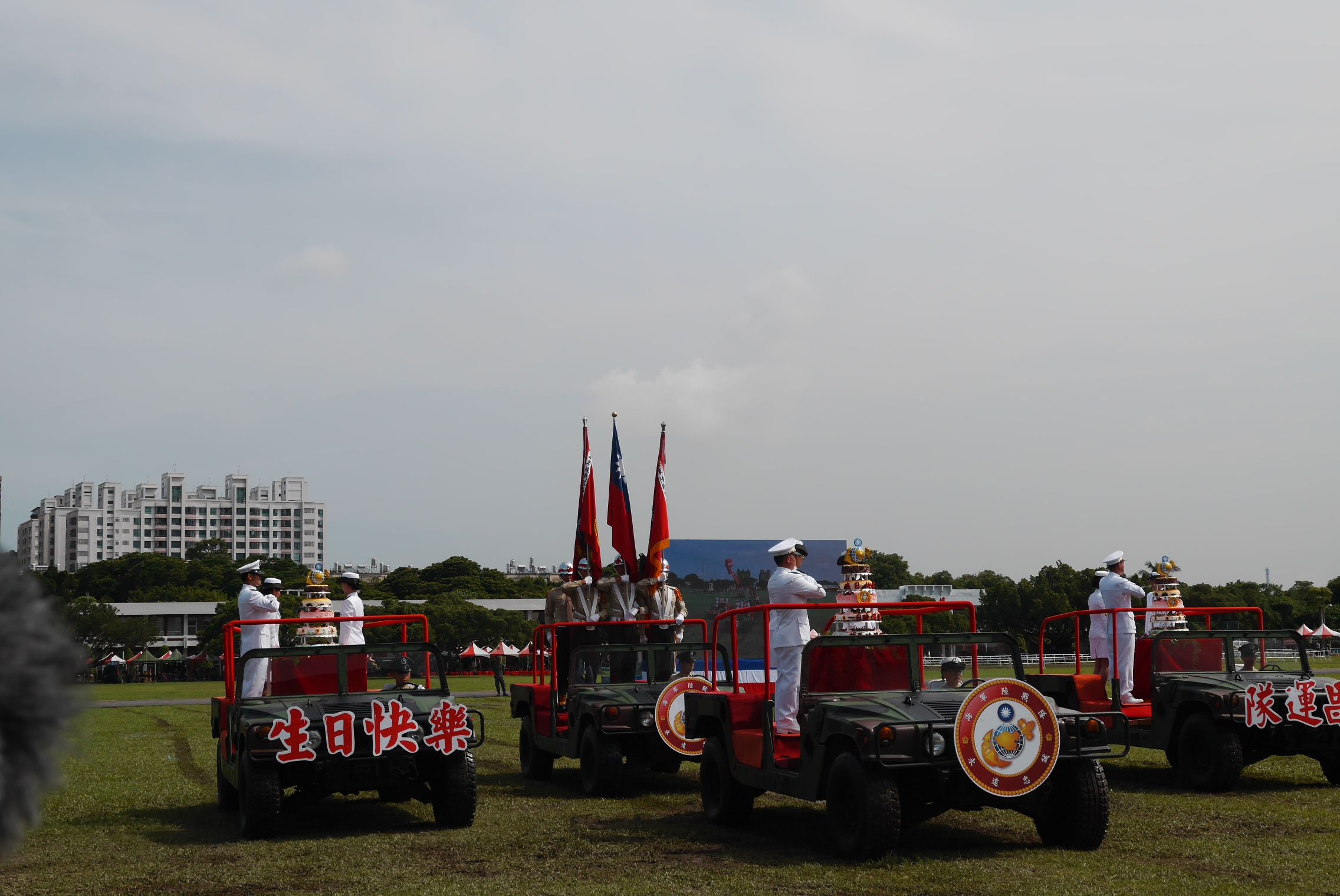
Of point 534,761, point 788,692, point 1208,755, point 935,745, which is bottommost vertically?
point 534,761

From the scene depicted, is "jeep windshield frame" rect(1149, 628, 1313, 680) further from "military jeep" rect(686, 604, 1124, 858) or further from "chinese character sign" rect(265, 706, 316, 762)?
"chinese character sign" rect(265, 706, 316, 762)

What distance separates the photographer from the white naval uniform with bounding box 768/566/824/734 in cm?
977

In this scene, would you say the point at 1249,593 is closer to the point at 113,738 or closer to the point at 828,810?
the point at 113,738

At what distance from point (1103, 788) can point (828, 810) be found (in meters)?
1.84

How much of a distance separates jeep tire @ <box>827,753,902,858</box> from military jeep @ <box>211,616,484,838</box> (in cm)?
305

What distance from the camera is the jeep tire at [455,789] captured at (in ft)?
33.6

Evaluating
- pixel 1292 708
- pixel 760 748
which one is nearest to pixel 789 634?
pixel 760 748

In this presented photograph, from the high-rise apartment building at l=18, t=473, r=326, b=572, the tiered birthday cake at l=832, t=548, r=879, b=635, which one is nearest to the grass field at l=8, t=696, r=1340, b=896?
the tiered birthday cake at l=832, t=548, r=879, b=635

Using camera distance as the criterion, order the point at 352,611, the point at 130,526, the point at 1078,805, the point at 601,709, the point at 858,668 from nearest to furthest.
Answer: the point at 1078,805
the point at 858,668
the point at 601,709
the point at 352,611
the point at 130,526

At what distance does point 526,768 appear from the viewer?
1470 cm

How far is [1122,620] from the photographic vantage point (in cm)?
1394

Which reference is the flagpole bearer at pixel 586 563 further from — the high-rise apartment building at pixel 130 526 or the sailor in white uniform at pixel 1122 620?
the high-rise apartment building at pixel 130 526

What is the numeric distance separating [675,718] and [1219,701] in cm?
500

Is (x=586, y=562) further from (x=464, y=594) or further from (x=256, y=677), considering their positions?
(x=464, y=594)
